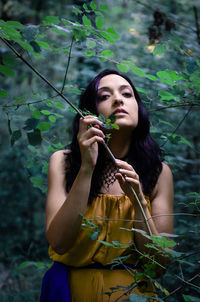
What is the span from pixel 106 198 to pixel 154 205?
293 millimetres

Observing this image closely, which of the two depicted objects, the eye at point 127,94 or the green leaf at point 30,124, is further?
the eye at point 127,94

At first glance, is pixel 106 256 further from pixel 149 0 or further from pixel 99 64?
pixel 149 0

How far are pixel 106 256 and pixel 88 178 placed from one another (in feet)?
1.47

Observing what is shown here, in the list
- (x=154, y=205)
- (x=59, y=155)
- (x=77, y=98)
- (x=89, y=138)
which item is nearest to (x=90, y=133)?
(x=89, y=138)

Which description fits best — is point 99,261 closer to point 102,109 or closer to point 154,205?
point 154,205

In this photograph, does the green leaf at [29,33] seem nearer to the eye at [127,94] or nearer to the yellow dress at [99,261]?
the eye at [127,94]

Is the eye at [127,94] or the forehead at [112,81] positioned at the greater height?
the forehead at [112,81]

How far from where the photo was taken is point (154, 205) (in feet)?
5.43

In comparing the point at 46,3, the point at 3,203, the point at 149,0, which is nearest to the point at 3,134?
the point at 3,203

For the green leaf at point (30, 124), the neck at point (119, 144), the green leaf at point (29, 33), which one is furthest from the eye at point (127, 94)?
the green leaf at point (29, 33)

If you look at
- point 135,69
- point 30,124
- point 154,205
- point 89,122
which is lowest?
point 154,205

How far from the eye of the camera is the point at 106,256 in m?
1.47

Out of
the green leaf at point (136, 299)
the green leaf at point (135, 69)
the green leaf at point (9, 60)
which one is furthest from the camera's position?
the green leaf at point (135, 69)

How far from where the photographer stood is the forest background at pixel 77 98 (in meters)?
1.46
